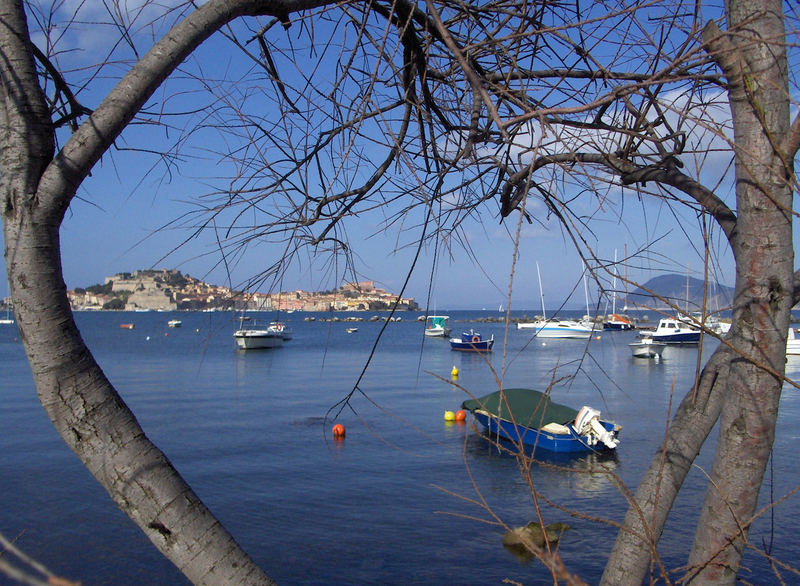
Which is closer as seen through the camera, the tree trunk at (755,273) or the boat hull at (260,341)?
the tree trunk at (755,273)

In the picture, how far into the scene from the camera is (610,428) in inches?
707

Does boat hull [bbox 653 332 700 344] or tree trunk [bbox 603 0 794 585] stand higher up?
tree trunk [bbox 603 0 794 585]

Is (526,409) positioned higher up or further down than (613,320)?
further down

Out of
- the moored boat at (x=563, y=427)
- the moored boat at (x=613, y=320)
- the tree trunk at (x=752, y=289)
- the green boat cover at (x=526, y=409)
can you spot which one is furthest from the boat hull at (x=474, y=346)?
the moored boat at (x=563, y=427)

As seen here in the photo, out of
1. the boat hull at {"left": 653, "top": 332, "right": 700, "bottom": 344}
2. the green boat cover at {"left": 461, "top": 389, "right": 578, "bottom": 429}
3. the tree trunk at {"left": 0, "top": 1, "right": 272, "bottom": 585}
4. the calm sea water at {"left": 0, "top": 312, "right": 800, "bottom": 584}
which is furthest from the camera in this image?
the boat hull at {"left": 653, "top": 332, "right": 700, "bottom": 344}

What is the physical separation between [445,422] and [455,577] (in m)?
12.0

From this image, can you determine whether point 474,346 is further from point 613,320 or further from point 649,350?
point 649,350

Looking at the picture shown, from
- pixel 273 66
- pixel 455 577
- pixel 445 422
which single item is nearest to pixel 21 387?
pixel 445 422

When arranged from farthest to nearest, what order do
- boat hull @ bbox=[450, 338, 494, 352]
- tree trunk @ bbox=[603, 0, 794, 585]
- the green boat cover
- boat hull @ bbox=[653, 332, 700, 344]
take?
boat hull @ bbox=[653, 332, 700, 344], the green boat cover, tree trunk @ bbox=[603, 0, 794, 585], boat hull @ bbox=[450, 338, 494, 352]

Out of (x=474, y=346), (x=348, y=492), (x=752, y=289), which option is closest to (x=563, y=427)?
(x=348, y=492)

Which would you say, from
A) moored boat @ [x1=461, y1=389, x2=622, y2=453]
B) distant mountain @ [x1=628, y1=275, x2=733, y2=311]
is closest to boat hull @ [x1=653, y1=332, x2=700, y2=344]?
moored boat @ [x1=461, y1=389, x2=622, y2=453]

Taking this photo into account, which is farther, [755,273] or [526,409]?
[526,409]

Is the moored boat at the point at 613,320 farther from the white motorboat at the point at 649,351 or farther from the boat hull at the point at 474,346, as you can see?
the white motorboat at the point at 649,351

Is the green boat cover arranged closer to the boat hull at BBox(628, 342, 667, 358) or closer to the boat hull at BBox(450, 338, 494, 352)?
the boat hull at BBox(450, 338, 494, 352)
